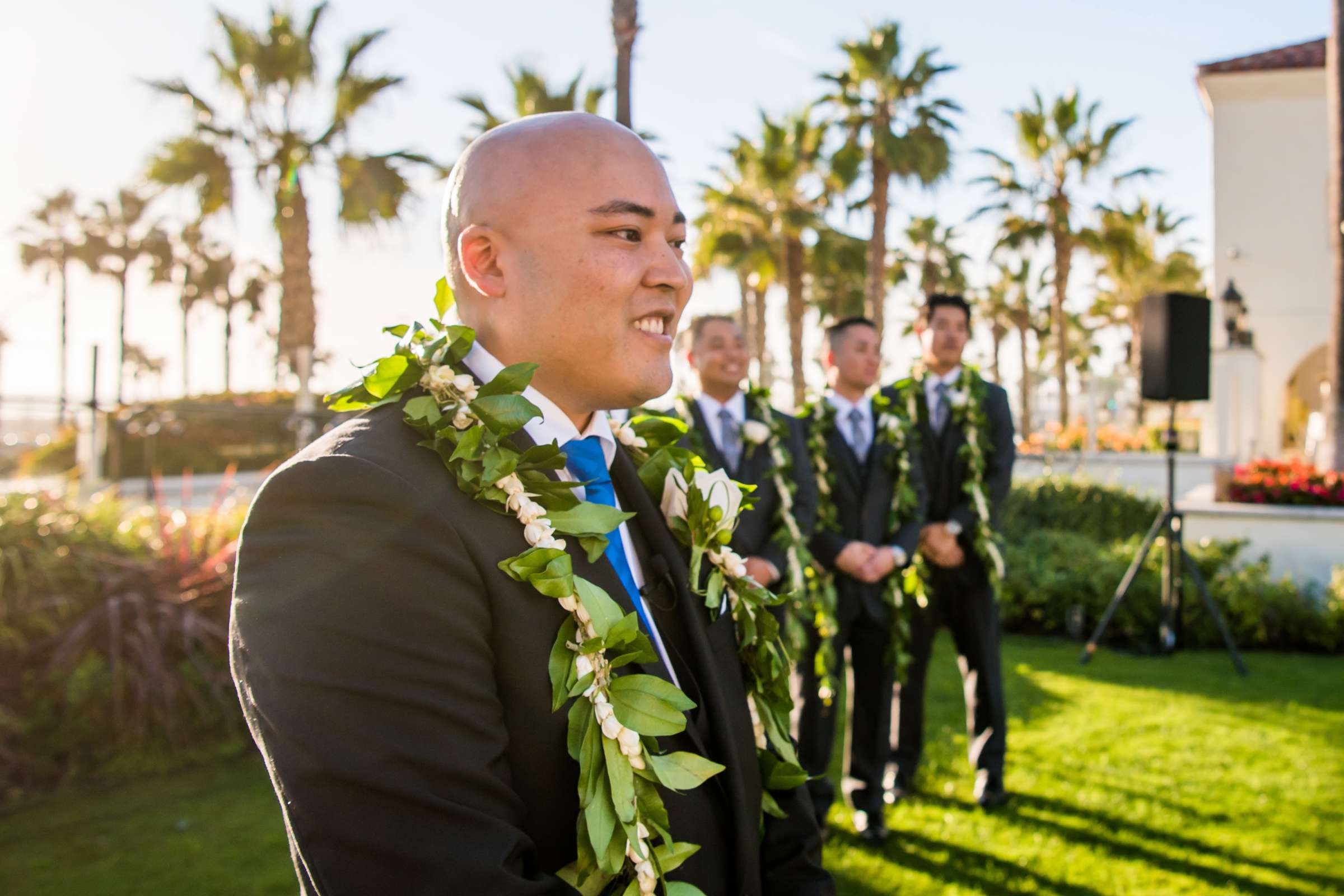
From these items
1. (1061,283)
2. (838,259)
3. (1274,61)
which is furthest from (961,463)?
(1061,283)

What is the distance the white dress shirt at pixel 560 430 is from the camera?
5.43 feet

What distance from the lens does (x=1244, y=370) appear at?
62.2 feet

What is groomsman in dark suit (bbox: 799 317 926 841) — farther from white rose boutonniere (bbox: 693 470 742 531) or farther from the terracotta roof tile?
the terracotta roof tile

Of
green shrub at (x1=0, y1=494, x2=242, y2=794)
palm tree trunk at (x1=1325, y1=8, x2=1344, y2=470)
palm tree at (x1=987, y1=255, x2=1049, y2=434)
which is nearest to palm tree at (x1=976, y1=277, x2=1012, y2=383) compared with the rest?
palm tree at (x1=987, y1=255, x2=1049, y2=434)

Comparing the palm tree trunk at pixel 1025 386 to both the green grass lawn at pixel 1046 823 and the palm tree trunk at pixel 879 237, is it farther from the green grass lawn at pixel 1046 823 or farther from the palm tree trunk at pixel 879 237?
the green grass lawn at pixel 1046 823

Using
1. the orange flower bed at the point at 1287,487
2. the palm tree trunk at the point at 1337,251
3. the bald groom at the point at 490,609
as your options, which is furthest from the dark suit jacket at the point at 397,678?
the palm tree trunk at the point at 1337,251

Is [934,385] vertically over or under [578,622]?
over

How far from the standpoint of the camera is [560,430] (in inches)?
67.8

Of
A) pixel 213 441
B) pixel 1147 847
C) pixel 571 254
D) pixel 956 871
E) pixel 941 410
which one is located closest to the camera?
pixel 571 254

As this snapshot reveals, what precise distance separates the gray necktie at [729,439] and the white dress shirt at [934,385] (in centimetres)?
123

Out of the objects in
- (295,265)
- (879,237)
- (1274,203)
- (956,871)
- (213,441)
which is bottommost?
(956,871)

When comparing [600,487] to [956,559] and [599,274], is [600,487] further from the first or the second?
[956,559]

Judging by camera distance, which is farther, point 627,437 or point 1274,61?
point 1274,61

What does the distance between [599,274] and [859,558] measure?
3528 mm
